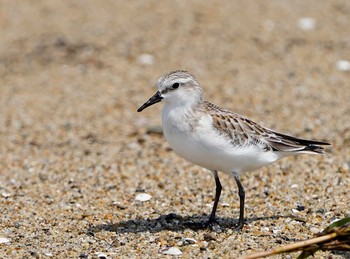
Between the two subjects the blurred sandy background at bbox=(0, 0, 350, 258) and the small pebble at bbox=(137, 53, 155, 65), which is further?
the small pebble at bbox=(137, 53, 155, 65)

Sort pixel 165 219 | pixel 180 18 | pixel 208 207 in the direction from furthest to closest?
pixel 180 18 → pixel 208 207 → pixel 165 219

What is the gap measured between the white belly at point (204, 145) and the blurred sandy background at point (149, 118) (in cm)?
65

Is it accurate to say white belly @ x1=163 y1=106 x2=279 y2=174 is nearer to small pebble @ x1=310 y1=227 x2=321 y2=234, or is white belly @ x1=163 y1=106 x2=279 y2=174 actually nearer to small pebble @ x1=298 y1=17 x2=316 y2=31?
small pebble @ x1=310 y1=227 x2=321 y2=234

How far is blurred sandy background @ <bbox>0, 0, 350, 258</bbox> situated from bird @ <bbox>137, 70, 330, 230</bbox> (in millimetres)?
615

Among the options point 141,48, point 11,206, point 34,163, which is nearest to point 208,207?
point 11,206

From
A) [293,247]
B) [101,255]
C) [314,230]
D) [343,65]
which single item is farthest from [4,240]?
[343,65]

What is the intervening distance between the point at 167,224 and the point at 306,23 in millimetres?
8024

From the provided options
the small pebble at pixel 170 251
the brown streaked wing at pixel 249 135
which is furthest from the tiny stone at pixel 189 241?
the brown streaked wing at pixel 249 135

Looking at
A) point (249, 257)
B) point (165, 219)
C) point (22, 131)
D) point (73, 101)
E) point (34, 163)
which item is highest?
point (73, 101)

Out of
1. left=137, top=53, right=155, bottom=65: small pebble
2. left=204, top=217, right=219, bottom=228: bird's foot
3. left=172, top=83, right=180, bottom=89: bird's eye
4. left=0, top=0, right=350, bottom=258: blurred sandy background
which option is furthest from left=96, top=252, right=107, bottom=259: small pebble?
left=137, top=53, right=155, bottom=65: small pebble

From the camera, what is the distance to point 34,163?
30.0 ft

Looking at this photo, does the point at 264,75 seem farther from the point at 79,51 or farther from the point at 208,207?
the point at 208,207

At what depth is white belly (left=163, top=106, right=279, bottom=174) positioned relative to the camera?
619 cm

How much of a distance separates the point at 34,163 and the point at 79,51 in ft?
14.4
